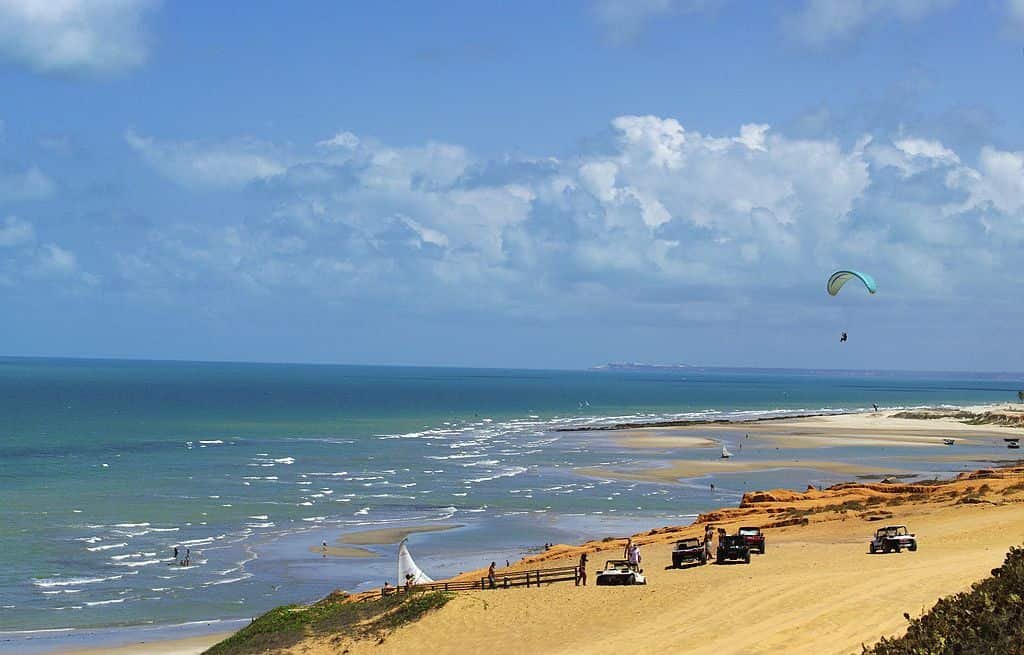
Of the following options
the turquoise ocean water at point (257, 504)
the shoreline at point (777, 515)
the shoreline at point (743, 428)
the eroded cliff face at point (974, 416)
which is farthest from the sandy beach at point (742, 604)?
the eroded cliff face at point (974, 416)

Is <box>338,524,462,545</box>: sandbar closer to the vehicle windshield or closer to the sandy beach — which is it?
the sandy beach

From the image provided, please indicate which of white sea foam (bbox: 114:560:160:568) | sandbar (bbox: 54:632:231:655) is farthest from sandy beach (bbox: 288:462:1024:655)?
white sea foam (bbox: 114:560:160:568)

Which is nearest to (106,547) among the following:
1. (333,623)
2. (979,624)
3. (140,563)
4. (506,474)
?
(140,563)

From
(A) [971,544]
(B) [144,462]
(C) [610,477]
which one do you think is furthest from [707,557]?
(B) [144,462]

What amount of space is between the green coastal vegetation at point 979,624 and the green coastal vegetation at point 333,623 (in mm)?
14534

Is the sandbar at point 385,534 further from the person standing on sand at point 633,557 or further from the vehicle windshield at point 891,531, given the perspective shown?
the vehicle windshield at point 891,531

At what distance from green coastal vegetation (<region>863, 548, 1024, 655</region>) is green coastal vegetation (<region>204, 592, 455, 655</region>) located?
47.7 ft

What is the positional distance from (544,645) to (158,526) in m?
31.8

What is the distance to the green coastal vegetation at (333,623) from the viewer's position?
25312 mm

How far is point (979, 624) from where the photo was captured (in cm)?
1207

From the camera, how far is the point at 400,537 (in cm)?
4759

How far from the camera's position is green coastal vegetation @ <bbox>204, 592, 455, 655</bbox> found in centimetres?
2531

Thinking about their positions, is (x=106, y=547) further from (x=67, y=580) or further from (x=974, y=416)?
(x=974, y=416)

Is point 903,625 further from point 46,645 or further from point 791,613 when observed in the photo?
point 46,645
